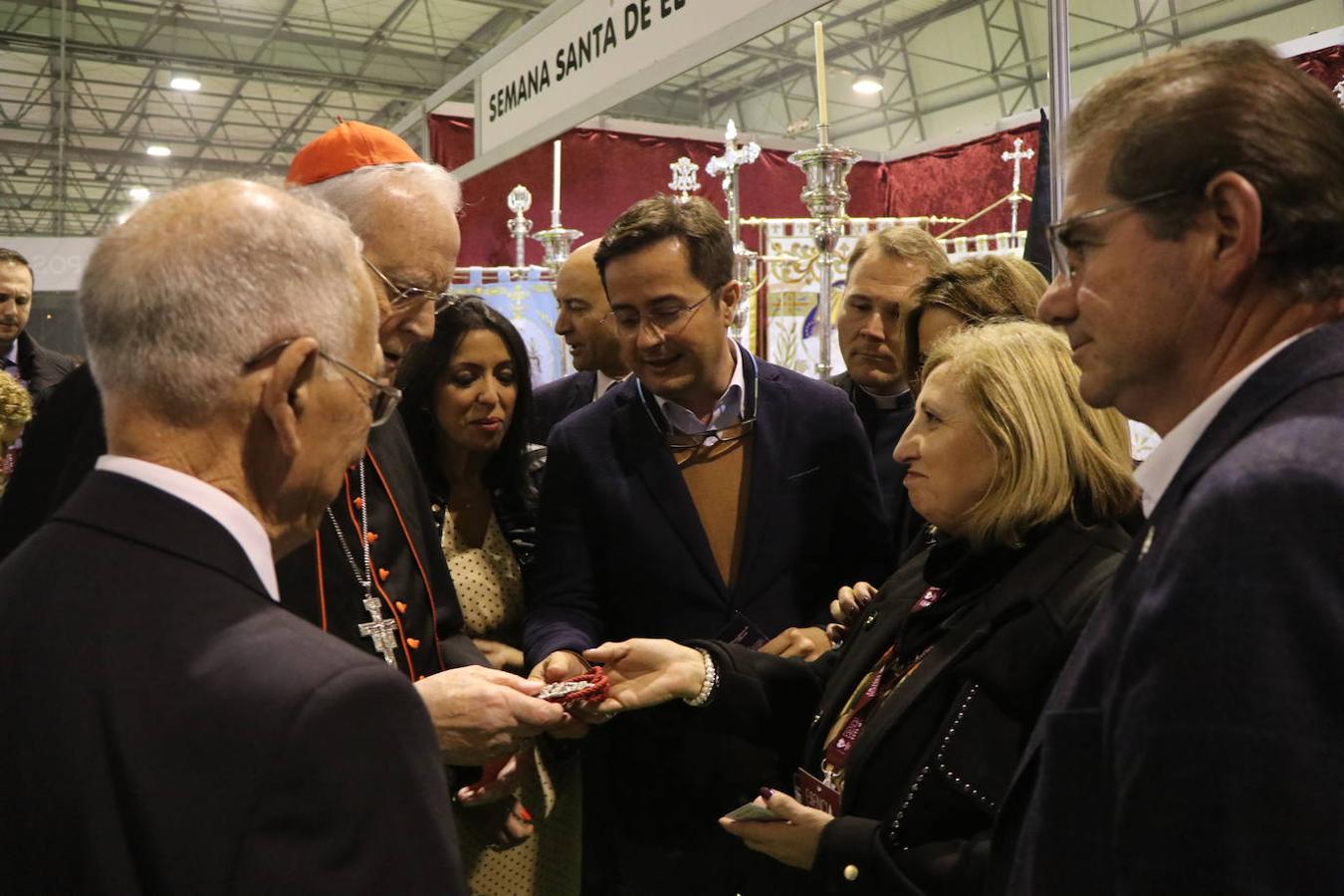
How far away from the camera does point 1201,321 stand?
1101mm

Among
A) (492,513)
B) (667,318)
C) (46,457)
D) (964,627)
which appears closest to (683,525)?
(667,318)

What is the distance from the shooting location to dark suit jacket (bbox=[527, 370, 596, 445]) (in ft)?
13.1

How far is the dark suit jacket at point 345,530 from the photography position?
5.39 feet

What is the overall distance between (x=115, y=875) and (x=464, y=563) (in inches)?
69.0

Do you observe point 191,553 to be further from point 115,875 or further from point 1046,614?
point 1046,614

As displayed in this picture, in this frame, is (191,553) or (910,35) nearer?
(191,553)

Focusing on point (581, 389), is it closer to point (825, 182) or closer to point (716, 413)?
point (825, 182)

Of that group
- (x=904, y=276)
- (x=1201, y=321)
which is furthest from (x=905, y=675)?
(x=904, y=276)

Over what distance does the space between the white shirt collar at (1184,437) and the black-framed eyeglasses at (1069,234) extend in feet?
0.60

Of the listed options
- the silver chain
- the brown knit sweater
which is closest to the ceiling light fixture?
the brown knit sweater

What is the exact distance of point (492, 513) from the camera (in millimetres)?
2795

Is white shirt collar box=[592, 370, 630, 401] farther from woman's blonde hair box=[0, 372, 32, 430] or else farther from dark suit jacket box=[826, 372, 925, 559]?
woman's blonde hair box=[0, 372, 32, 430]

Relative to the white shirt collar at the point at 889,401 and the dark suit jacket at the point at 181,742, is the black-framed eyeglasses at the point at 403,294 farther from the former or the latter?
the white shirt collar at the point at 889,401

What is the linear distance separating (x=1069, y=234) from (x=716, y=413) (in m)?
1.40
